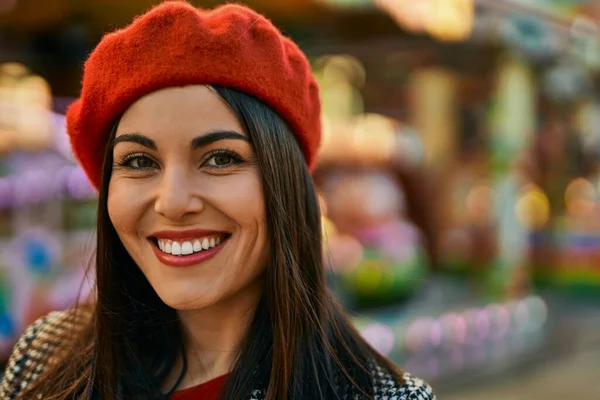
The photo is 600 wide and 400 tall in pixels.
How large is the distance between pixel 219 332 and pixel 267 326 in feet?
0.35

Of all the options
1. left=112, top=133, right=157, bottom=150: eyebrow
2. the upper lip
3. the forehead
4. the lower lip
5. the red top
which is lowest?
the red top

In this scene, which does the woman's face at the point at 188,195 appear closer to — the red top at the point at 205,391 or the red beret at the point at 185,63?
Result: the red beret at the point at 185,63

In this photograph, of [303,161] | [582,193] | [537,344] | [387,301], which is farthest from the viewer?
[582,193]

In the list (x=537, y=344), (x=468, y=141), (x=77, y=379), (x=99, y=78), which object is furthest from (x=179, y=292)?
(x=468, y=141)

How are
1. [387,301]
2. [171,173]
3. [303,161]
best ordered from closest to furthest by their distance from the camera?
[171,173] < [303,161] < [387,301]

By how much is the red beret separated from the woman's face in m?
0.04

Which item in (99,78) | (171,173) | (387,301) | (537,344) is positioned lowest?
(537,344)

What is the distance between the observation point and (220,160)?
1.44m

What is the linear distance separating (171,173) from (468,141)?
30.3 ft

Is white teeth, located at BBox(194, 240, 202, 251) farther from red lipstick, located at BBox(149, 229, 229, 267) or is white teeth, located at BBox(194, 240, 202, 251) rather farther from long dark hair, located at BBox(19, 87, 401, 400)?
long dark hair, located at BBox(19, 87, 401, 400)

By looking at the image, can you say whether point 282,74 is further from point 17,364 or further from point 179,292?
point 17,364

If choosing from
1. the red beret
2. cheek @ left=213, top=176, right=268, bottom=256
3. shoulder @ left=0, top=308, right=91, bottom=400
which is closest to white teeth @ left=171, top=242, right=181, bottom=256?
cheek @ left=213, top=176, right=268, bottom=256

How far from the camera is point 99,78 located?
1.46m

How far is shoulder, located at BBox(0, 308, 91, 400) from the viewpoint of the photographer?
1.63 meters
